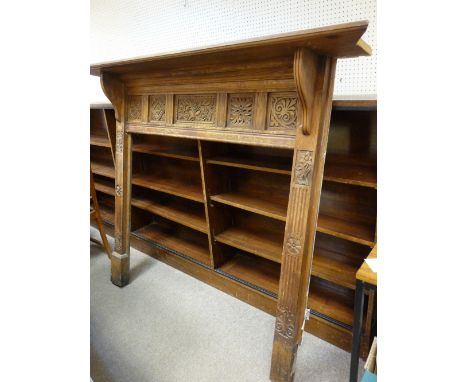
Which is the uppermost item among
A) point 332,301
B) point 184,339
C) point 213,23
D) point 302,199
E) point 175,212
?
point 213,23

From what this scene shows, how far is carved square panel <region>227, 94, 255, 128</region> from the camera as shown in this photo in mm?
1383

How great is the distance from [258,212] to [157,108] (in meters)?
1.00

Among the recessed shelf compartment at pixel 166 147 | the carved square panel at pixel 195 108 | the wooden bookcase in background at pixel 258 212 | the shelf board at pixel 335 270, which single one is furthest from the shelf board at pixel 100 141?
the shelf board at pixel 335 270

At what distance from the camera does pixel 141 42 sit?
9.17 ft

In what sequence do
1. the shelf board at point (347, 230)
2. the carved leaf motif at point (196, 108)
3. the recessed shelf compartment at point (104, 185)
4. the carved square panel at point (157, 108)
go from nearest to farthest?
the shelf board at point (347, 230)
the carved leaf motif at point (196, 108)
the carved square panel at point (157, 108)
the recessed shelf compartment at point (104, 185)

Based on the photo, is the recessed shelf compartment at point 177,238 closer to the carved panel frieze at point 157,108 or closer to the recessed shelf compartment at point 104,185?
the recessed shelf compartment at point 104,185

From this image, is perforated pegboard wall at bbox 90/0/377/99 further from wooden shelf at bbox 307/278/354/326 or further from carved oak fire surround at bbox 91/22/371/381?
wooden shelf at bbox 307/278/354/326

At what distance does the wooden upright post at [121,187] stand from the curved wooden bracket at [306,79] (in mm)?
1428

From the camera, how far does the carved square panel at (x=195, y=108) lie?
1.54 meters

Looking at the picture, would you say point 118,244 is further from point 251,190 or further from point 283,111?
point 283,111

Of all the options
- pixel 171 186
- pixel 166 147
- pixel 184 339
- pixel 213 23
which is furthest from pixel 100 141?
pixel 184 339

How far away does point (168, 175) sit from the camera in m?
2.61

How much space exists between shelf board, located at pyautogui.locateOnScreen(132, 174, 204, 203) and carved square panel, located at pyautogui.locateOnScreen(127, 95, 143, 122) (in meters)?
0.61
